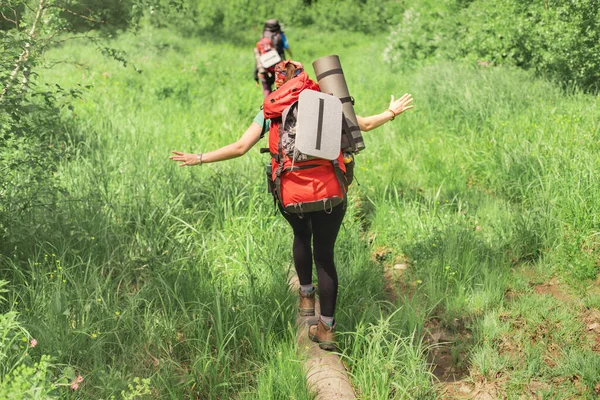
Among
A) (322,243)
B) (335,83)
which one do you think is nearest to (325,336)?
(322,243)

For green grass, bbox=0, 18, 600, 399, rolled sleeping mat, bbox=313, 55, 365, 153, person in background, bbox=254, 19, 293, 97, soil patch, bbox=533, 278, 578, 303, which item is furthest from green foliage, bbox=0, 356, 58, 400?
person in background, bbox=254, 19, 293, 97

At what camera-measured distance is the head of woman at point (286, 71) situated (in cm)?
329

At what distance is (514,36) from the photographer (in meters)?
8.66

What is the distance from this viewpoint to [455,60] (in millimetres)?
10148

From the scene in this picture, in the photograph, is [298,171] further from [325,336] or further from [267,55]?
[267,55]

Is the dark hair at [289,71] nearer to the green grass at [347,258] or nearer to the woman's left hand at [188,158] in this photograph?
the woman's left hand at [188,158]

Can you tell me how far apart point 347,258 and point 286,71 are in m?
1.66

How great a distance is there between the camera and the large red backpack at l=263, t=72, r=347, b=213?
3.15 metres

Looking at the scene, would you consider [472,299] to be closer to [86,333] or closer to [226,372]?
[226,372]

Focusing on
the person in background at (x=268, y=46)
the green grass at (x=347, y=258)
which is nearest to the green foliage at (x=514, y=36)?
the green grass at (x=347, y=258)

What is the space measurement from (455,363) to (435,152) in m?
3.28

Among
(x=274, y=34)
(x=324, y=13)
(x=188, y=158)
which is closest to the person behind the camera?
(x=188, y=158)

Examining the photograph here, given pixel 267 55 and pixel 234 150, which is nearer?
pixel 234 150

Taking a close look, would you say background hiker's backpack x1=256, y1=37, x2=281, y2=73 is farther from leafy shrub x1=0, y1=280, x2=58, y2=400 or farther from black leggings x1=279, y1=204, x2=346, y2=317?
leafy shrub x1=0, y1=280, x2=58, y2=400
